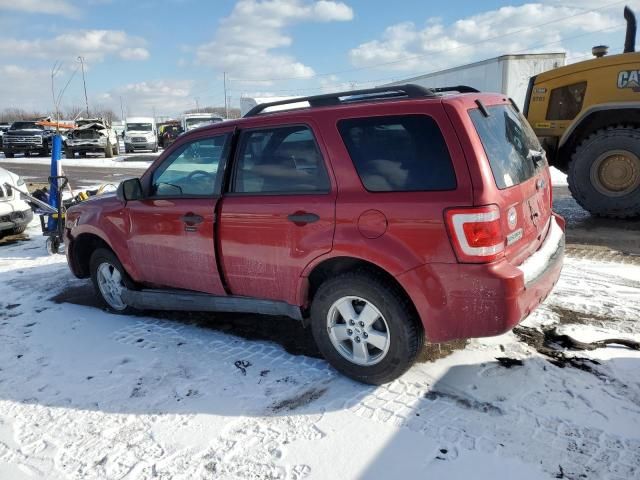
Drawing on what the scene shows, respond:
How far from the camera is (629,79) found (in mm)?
6797

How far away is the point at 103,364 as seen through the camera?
12.2 feet

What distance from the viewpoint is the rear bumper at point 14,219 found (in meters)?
7.56

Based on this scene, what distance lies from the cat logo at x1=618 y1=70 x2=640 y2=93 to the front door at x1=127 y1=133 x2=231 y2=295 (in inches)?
238

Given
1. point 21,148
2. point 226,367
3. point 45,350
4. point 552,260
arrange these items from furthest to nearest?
1. point 21,148
2. point 45,350
3. point 226,367
4. point 552,260

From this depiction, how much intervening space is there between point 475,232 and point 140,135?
28.0 metres

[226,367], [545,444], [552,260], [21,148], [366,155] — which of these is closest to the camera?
[545,444]

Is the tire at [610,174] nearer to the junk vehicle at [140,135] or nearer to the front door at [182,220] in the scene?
the front door at [182,220]

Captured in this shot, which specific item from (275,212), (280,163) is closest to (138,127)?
(280,163)

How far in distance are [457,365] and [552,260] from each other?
0.96 m

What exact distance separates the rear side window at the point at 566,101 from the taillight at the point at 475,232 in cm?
595

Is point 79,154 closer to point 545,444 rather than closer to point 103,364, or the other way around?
point 103,364

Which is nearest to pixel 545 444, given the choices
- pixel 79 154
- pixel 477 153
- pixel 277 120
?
pixel 477 153

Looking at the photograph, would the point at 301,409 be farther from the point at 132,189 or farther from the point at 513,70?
the point at 513,70

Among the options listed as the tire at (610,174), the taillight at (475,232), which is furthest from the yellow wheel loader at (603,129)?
the taillight at (475,232)
